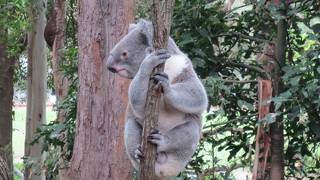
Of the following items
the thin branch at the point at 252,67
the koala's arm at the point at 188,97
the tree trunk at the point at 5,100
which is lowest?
the koala's arm at the point at 188,97

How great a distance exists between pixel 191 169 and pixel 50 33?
5.54 m

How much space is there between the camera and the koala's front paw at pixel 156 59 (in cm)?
274

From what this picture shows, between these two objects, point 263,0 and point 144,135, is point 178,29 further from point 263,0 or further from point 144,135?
point 144,135

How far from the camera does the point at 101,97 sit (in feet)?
17.3

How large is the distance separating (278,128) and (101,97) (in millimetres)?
1622

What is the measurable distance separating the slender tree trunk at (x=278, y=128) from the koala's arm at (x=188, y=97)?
145 cm

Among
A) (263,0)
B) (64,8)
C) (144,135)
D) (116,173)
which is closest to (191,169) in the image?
(116,173)

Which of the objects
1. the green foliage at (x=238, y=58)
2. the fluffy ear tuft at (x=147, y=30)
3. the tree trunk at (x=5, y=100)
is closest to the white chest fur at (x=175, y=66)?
the fluffy ear tuft at (x=147, y=30)

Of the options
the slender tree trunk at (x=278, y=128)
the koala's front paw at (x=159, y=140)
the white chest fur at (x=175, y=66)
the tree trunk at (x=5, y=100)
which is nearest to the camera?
the koala's front paw at (x=159, y=140)

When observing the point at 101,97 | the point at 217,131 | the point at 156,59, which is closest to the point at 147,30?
the point at 156,59

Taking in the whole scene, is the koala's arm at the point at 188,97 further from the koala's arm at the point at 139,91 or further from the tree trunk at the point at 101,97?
the tree trunk at the point at 101,97

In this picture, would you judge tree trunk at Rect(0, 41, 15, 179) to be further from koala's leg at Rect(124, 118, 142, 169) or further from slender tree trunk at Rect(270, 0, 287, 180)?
koala's leg at Rect(124, 118, 142, 169)

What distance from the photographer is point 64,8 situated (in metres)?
9.34

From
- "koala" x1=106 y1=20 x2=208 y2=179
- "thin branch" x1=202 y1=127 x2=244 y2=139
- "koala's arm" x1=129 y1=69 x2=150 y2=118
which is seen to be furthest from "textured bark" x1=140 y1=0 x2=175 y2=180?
"thin branch" x1=202 y1=127 x2=244 y2=139
